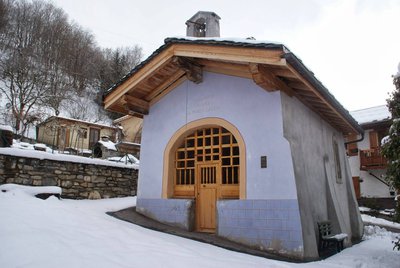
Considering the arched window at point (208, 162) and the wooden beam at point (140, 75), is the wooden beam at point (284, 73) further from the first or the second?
the wooden beam at point (140, 75)

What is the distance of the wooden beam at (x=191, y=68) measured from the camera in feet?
23.9

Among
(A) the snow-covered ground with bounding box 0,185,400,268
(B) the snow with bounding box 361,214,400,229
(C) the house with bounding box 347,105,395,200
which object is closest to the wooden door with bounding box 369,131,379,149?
(C) the house with bounding box 347,105,395,200

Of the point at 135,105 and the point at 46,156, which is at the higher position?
the point at 135,105

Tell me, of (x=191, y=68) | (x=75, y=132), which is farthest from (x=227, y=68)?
(x=75, y=132)

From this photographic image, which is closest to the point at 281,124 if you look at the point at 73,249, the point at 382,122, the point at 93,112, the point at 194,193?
the point at 194,193

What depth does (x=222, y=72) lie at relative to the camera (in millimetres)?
7574

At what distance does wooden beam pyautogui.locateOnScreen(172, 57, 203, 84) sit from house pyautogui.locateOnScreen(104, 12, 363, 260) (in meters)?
0.02

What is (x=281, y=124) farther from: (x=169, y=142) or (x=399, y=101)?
(x=169, y=142)

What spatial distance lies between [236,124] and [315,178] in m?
2.29

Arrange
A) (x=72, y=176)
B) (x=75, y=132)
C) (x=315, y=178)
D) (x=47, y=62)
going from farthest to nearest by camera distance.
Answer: (x=47, y=62)
(x=75, y=132)
(x=72, y=176)
(x=315, y=178)

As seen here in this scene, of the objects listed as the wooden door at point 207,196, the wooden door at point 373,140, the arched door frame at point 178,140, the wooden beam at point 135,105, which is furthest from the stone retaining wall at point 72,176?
the wooden door at point 373,140

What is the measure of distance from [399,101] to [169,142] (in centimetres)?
511

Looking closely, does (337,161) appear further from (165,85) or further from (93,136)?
(93,136)

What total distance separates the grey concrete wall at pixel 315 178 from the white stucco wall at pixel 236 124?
257 millimetres
